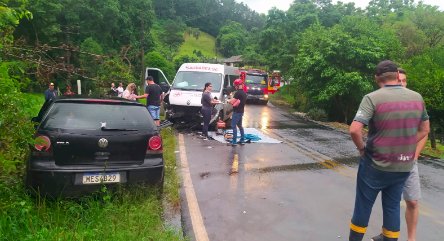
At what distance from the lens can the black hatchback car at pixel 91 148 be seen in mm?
5047

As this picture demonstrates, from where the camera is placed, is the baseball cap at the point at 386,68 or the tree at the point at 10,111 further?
the tree at the point at 10,111

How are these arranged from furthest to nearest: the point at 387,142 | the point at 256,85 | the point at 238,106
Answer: the point at 256,85
the point at 238,106
the point at 387,142

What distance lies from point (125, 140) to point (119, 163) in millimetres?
322

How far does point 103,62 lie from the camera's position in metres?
6.01

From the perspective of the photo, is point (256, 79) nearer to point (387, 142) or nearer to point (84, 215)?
point (84, 215)

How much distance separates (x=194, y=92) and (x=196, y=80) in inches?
41.0

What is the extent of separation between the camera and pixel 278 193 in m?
6.64

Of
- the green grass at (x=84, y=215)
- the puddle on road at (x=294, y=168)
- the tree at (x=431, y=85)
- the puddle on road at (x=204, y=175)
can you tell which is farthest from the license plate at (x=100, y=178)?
the tree at (x=431, y=85)

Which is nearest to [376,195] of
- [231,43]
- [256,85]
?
[256,85]

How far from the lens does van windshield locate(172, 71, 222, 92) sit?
47.3 ft

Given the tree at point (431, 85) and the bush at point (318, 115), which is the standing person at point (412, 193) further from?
the bush at point (318, 115)

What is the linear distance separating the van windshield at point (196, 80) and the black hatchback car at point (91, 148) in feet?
28.3

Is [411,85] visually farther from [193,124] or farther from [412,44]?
[412,44]

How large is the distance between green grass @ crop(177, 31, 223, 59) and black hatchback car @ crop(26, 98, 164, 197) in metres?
92.3
